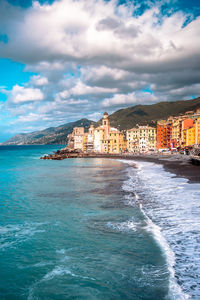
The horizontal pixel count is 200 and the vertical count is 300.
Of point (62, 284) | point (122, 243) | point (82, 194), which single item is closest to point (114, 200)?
point (82, 194)

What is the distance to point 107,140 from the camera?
444 ft

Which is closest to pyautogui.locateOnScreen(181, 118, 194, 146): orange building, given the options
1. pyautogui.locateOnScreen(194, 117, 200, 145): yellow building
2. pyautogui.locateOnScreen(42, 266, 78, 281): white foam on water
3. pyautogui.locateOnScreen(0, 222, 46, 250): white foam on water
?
pyautogui.locateOnScreen(194, 117, 200, 145): yellow building

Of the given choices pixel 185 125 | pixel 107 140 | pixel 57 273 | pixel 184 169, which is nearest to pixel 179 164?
pixel 184 169

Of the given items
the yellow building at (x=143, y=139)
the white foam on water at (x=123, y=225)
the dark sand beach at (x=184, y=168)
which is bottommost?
the dark sand beach at (x=184, y=168)

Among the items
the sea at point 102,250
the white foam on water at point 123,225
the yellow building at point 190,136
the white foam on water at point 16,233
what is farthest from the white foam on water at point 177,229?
the yellow building at point 190,136

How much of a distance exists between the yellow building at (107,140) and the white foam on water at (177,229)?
10875 cm

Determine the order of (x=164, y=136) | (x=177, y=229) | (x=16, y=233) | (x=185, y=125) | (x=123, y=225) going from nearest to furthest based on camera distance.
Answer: (x=177, y=229)
(x=16, y=233)
(x=123, y=225)
(x=185, y=125)
(x=164, y=136)

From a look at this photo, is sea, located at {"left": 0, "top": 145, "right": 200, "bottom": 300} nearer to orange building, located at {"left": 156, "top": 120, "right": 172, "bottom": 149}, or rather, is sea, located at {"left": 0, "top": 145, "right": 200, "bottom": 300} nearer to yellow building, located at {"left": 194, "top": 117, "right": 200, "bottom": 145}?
yellow building, located at {"left": 194, "top": 117, "right": 200, "bottom": 145}

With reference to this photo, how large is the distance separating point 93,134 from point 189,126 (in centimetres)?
5609

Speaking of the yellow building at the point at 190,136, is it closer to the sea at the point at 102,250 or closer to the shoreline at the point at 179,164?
the shoreline at the point at 179,164

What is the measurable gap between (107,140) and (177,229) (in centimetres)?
12194

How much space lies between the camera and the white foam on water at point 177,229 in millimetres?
8781

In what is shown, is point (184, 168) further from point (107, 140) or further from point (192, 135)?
point (107, 140)

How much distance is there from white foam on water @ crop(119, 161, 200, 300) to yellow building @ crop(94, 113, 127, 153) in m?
109
